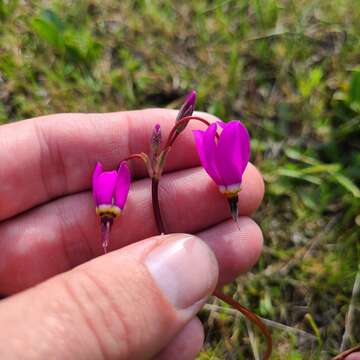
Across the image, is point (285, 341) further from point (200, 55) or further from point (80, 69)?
point (80, 69)

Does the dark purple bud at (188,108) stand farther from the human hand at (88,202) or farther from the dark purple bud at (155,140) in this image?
the human hand at (88,202)

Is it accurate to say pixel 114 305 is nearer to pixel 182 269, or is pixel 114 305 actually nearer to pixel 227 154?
pixel 182 269

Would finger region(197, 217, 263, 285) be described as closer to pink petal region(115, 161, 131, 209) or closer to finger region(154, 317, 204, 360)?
finger region(154, 317, 204, 360)

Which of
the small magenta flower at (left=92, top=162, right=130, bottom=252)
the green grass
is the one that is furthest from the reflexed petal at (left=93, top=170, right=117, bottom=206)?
the green grass

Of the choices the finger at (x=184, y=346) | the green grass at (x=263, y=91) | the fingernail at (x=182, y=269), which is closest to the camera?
the fingernail at (x=182, y=269)

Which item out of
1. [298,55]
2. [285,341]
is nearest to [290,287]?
[285,341]

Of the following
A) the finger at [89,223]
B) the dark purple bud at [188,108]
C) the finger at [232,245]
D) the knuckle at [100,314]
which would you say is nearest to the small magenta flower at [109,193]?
the finger at [89,223]

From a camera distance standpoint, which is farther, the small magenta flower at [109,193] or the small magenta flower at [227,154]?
the small magenta flower at [109,193]
